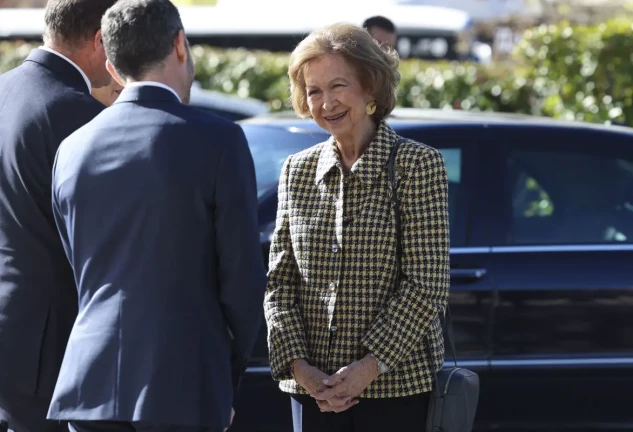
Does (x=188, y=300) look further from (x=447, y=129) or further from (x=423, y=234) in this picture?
(x=447, y=129)

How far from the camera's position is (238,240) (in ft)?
9.20

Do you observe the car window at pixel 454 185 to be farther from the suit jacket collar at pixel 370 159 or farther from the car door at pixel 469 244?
the suit jacket collar at pixel 370 159

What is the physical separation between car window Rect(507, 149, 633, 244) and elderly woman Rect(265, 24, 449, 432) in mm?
1795

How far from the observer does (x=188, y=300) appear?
2.77m

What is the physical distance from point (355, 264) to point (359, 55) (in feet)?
2.02

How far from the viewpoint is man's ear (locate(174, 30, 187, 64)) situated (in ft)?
9.41

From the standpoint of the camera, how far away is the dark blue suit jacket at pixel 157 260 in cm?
274

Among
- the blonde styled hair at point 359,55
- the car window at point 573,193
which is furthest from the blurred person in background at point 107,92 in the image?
the car window at point 573,193

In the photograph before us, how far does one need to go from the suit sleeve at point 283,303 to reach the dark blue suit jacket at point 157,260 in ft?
1.25

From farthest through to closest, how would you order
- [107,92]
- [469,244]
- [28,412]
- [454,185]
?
[454,185], [469,244], [107,92], [28,412]

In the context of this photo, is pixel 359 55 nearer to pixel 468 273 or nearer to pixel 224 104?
pixel 468 273

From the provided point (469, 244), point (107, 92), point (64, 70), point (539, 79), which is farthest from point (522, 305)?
point (539, 79)

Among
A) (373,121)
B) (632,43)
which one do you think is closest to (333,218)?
(373,121)

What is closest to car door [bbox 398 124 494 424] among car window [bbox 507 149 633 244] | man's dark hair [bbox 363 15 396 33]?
car window [bbox 507 149 633 244]
